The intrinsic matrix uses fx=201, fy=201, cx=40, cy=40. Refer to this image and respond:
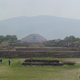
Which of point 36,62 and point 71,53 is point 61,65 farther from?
point 71,53

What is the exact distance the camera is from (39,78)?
15.0 meters

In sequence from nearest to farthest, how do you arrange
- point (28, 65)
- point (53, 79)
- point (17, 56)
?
point (53, 79) → point (28, 65) → point (17, 56)

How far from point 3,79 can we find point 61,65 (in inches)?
331

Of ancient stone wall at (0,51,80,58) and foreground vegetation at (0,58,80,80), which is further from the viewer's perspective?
ancient stone wall at (0,51,80,58)

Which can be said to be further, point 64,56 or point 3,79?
point 64,56

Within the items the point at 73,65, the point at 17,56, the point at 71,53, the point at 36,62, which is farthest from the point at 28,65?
the point at 71,53

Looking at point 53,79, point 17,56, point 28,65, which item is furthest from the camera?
point 17,56

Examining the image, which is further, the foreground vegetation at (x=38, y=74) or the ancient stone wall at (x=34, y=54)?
the ancient stone wall at (x=34, y=54)

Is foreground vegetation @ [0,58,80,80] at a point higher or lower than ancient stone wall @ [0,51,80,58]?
lower

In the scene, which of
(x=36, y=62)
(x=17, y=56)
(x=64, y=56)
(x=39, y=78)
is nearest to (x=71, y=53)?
(x=64, y=56)

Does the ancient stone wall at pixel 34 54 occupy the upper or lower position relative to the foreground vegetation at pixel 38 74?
upper

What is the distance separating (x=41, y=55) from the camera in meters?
30.8

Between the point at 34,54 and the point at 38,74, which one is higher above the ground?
the point at 34,54

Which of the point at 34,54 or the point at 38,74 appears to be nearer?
the point at 38,74
